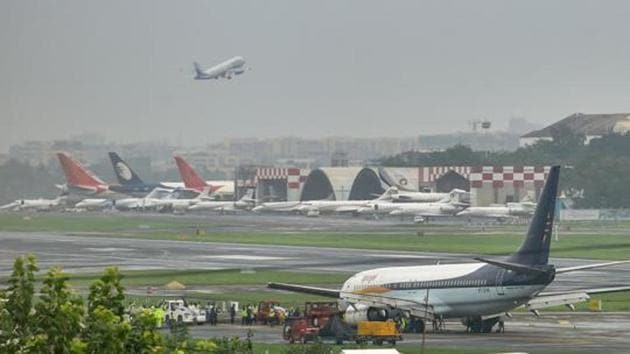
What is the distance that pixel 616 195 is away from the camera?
142000 millimetres

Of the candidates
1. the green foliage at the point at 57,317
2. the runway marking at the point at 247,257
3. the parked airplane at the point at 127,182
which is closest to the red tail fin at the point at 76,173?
the parked airplane at the point at 127,182

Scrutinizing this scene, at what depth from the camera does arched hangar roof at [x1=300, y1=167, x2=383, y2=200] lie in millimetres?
161250

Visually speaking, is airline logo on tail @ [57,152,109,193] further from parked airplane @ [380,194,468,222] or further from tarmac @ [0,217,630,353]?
tarmac @ [0,217,630,353]

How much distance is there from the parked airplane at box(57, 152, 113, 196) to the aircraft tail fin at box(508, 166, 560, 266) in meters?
115

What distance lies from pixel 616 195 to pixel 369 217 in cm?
1973

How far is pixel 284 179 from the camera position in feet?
546

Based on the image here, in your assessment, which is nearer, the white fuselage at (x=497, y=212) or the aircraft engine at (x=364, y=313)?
the aircraft engine at (x=364, y=313)

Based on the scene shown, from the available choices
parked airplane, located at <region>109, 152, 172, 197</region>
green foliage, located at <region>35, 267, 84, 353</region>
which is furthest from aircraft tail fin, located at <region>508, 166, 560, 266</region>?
parked airplane, located at <region>109, 152, 172, 197</region>

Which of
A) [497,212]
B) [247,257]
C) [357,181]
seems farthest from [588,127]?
[247,257]

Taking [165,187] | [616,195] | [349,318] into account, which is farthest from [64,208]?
[349,318]

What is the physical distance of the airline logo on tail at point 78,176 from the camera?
545 ft

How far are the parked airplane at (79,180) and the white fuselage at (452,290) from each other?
113497 millimetres

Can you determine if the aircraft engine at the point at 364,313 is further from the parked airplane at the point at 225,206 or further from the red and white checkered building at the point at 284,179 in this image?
the red and white checkered building at the point at 284,179

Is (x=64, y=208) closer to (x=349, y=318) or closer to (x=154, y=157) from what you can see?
(x=154, y=157)
